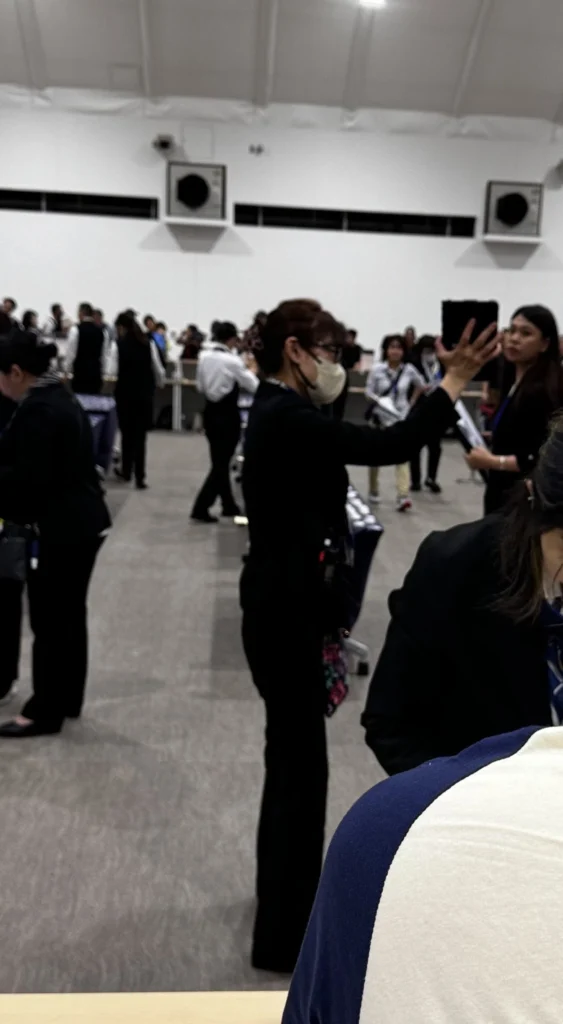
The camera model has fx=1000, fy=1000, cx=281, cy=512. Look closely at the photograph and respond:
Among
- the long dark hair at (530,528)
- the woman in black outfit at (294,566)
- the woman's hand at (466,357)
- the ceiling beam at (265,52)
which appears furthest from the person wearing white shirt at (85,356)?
the long dark hair at (530,528)

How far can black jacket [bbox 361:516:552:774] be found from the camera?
52.7 inches

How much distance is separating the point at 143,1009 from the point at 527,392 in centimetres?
269

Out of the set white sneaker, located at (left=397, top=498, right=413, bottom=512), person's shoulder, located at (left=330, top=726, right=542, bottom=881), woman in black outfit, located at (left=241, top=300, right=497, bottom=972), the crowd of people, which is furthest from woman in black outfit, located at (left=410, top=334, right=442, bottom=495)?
person's shoulder, located at (left=330, top=726, right=542, bottom=881)

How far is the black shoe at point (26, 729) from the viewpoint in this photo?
3.73m

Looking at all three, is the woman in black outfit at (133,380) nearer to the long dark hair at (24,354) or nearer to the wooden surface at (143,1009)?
the long dark hair at (24,354)

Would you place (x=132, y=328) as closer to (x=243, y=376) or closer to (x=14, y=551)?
(x=243, y=376)

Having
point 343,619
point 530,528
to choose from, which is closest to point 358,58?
point 343,619

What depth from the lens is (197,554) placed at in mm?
6926

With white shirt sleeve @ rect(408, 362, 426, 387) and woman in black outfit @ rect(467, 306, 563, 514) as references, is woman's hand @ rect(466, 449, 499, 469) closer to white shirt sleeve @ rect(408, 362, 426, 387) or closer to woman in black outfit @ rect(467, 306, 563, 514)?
woman in black outfit @ rect(467, 306, 563, 514)

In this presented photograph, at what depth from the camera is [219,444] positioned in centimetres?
775

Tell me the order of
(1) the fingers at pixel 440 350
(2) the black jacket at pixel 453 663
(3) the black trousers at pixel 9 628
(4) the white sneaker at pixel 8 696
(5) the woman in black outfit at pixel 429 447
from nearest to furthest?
(2) the black jacket at pixel 453 663
(1) the fingers at pixel 440 350
(3) the black trousers at pixel 9 628
(4) the white sneaker at pixel 8 696
(5) the woman in black outfit at pixel 429 447

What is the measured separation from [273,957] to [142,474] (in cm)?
728

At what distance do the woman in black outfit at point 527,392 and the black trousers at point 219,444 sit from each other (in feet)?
13.7

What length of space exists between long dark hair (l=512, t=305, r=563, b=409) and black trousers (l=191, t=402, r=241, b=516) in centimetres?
430
